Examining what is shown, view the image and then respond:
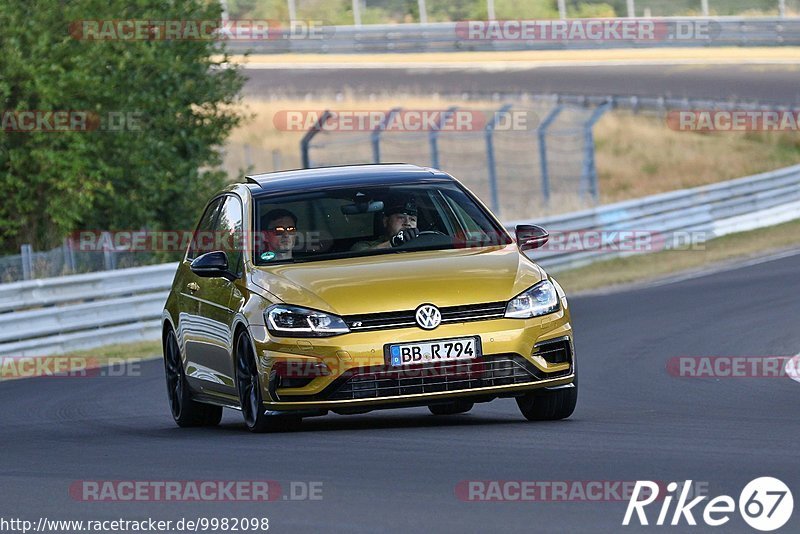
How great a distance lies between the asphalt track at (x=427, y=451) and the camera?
6.66m

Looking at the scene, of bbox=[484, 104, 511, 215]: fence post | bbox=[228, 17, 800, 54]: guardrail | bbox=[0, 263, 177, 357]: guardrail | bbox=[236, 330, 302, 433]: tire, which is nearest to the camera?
bbox=[236, 330, 302, 433]: tire

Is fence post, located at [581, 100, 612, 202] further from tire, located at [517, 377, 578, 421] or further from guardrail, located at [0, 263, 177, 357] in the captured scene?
tire, located at [517, 377, 578, 421]

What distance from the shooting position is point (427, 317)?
913 cm

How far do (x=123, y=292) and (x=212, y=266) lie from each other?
993cm

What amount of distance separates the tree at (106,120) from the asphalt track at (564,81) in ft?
50.9

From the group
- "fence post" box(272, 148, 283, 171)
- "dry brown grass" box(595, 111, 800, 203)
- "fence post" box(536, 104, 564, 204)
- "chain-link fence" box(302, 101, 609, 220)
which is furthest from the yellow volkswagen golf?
"fence post" box(272, 148, 283, 171)

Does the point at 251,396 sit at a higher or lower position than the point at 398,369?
lower

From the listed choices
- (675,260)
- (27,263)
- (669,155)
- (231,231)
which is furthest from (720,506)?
(669,155)

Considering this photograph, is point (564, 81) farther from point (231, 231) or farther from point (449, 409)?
point (231, 231)

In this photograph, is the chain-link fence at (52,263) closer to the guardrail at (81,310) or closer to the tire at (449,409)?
the guardrail at (81,310)

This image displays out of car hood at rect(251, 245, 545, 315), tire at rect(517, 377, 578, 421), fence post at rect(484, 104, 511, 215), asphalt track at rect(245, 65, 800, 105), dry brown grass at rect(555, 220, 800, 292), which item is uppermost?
car hood at rect(251, 245, 545, 315)

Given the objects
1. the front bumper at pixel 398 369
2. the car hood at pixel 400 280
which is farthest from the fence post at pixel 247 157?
the front bumper at pixel 398 369

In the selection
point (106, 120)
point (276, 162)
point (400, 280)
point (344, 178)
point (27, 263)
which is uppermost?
point (344, 178)

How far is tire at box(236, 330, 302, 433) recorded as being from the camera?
31.6ft
